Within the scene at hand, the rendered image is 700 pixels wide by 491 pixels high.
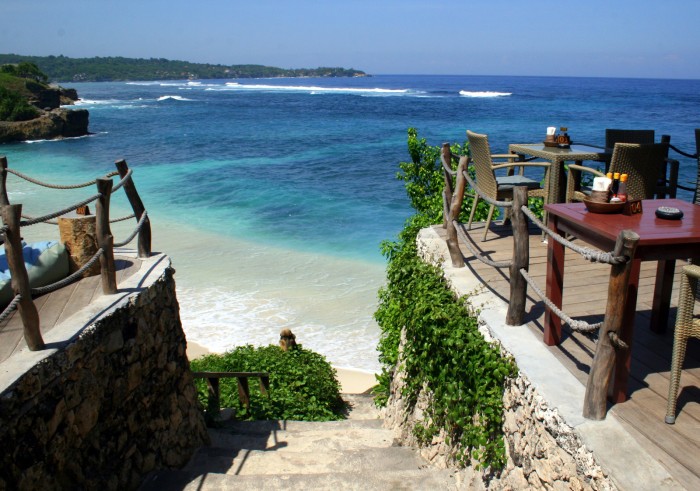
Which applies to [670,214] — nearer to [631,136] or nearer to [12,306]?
[12,306]

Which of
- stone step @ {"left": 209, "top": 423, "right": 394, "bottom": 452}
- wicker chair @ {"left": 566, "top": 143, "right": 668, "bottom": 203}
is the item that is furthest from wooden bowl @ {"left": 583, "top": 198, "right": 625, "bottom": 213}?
stone step @ {"left": 209, "top": 423, "right": 394, "bottom": 452}

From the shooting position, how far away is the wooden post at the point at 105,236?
448 centimetres

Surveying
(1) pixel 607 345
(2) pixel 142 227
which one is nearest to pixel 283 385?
(2) pixel 142 227

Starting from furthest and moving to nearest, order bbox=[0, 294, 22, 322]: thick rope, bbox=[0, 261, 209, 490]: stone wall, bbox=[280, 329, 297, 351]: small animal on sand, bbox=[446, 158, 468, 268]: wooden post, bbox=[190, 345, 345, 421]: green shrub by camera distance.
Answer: bbox=[280, 329, 297, 351]: small animal on sand
bbox=[190, 345, 345, 421]: green shrub
bbox=[446, 158, 468, 268]: wooden post
bbox=[0, 294, 22, 322]: thick rope
bbox=[0, 261, 209, 490]: stone wall

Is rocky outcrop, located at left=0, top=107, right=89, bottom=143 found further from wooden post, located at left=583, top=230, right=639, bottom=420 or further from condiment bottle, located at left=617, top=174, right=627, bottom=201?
wooden post, located at left=583, top=230, right=639, bottom=420

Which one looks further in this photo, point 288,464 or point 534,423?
point 288,464

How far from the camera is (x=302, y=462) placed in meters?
5.30

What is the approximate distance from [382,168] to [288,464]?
2368cm

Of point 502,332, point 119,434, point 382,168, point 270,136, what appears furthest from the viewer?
point 270,136

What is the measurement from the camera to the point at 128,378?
4574mm

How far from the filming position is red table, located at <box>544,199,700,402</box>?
316 centimetres

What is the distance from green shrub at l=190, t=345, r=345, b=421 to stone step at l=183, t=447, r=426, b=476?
1989mm

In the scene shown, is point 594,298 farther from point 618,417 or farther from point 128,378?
point 128,378

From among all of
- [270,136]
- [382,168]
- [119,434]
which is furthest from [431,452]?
[270,136]
